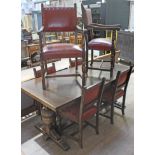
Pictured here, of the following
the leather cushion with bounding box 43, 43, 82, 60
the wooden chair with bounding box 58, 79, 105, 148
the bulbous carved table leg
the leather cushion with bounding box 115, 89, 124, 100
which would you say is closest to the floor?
the bulbous carved table leg

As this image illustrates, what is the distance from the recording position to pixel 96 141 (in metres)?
2.46

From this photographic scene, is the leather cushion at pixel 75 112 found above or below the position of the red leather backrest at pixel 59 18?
below

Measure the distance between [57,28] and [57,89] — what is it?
88 centimetres

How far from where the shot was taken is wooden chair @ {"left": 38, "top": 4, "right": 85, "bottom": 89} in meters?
2.26

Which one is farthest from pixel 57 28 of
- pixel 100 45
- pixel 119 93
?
pixel 119 93

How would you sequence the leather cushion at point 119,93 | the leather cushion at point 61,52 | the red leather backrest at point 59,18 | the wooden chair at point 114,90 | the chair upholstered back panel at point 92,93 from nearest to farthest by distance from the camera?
1. the chair upholstered back panel at point 92,93
2. the leather cushion at point 61,52
3. the red leather backrest at point 59,18
4. the wooden chair at point 114,90
5. the leather cushion at point 119,93

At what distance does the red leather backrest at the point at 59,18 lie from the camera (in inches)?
98.4

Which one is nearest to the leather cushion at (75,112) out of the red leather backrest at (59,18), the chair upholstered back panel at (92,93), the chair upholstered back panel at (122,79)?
the chair upholstered back panel at (92,93)

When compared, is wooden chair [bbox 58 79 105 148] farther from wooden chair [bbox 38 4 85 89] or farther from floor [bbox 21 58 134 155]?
wooden chair [bbox 38 4 85 89]

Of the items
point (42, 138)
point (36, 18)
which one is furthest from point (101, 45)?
point (36, 18)

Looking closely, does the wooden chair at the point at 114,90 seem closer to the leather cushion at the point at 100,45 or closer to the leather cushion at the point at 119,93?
the leather cushion at the point at 119,93

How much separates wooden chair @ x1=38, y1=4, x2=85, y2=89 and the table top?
142 millimetres

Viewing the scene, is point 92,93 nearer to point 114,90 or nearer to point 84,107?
point 84,107
